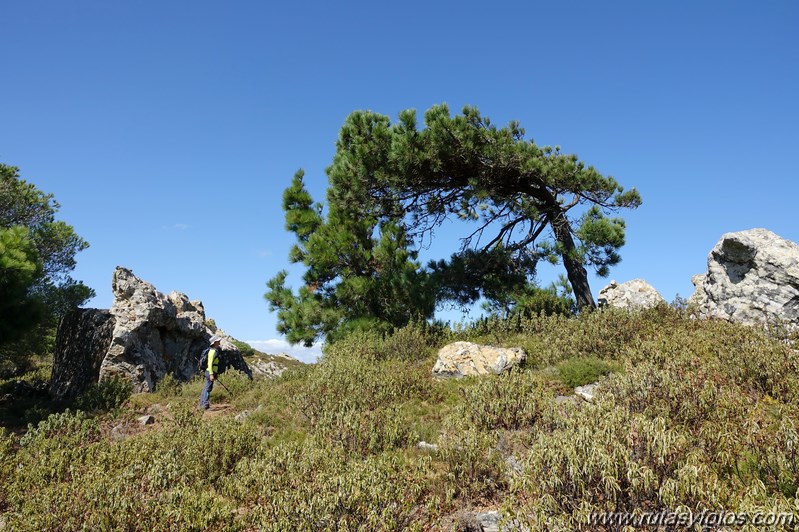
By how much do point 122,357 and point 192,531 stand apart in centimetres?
1147

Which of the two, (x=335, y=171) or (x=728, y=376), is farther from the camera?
(x=335, y=171)

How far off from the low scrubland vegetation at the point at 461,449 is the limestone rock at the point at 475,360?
474 mm

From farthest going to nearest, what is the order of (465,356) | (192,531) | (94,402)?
(94,402), (465,356), (192,531)

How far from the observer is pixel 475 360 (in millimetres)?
9648

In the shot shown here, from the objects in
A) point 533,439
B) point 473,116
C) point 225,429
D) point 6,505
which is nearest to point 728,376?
point 533,439

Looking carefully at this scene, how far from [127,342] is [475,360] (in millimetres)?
11061

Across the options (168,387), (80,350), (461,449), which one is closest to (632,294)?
(461,449)

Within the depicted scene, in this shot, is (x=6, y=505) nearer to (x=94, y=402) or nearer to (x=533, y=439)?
(x=94, y=402)

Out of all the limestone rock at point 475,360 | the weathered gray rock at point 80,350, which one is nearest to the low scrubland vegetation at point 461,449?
the limestone rock at point 475,360

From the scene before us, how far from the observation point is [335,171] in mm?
14523

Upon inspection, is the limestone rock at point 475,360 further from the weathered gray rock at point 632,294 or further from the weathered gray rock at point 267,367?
the weathered gray rock at point 267,367

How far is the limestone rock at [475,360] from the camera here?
941cm

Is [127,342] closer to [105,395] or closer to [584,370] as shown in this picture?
[105,395]

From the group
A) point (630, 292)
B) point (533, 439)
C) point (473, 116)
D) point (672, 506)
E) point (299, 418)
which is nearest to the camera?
point (672, 506)
